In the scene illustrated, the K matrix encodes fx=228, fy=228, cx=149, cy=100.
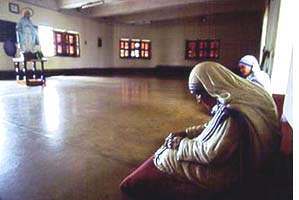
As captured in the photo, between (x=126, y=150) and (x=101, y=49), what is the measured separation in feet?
41.4

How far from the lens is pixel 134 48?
15.7m

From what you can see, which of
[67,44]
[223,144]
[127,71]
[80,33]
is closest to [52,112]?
[223,144]

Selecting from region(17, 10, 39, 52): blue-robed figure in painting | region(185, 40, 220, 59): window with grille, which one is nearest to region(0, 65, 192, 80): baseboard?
region(185, 40, 220, 59): window with grille

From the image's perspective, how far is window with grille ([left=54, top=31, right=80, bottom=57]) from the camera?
11172 millimetres

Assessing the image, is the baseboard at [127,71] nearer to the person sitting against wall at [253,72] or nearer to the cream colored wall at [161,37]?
the cream colored wall at [161,37]

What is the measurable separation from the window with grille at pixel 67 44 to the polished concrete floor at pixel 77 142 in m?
6.79

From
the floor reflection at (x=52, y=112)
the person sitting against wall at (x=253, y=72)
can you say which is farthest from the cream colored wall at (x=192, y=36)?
the person sitting against wall at (x=253, y=72)

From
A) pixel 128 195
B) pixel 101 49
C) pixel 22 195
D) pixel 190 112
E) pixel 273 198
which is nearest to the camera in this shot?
pixel 273 198

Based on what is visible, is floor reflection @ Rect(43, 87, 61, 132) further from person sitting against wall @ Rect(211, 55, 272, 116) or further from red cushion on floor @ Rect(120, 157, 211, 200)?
person sitting against wall @ Rect(211, 55, 272, 116)

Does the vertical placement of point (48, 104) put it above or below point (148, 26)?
below

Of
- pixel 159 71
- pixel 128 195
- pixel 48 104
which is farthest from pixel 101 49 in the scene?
pixel 128 195

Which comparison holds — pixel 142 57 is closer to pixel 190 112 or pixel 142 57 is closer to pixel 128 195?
pixel 190 112

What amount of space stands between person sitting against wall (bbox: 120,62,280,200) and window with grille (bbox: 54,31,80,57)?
11.2 meters

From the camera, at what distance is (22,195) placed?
165 cm
